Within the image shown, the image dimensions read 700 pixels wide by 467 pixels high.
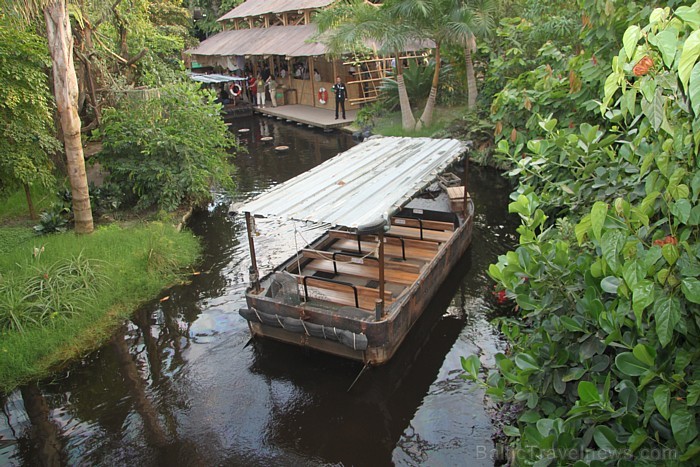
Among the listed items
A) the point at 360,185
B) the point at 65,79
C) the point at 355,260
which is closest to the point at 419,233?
the point at 355,260

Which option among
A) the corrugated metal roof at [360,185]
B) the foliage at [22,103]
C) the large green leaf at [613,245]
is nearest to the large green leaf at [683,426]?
the large green leaf at [613,245]

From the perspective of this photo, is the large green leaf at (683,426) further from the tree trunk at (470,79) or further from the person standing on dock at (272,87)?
the person standing on dock at (272,87)

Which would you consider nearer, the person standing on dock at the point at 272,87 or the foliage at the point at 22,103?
the foliage at the point at 22,103

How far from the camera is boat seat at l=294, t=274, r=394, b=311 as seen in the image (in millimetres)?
7823

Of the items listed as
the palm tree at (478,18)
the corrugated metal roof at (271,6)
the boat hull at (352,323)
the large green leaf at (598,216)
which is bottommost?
the boat hull at (352,323)

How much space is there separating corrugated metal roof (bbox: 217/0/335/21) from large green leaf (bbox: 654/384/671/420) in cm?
2269

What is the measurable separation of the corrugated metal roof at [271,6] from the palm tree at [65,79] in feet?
50.5

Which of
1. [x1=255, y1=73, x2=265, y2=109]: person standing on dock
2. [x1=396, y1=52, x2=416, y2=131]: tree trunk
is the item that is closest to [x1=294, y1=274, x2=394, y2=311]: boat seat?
[x1=396, y1=52, x2=416, y2=131]: tree trunk

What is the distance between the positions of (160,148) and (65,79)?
3.47 meters

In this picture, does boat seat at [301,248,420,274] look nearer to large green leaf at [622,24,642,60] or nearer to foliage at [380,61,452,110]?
large green leaf at [622,24,642,60]

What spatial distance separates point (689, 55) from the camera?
2.14 m

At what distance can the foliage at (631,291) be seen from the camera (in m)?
2.61

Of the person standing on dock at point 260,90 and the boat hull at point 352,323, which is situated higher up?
the person standing on dock at point 260,90

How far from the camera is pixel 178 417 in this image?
680 centimetres
